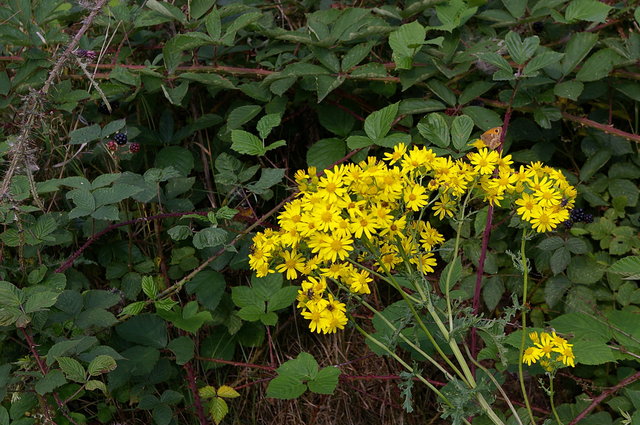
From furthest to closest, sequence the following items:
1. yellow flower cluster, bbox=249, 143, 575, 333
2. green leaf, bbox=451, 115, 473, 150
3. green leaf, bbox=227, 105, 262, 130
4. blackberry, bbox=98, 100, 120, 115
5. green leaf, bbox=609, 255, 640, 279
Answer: blackberry, bbox=98, 100, 120, 115 → green leaf, bbox=227, 105, 262, 130 → green leaf, bbox=451, 115, 473, 150 → green leaf, bbox=609, 255, 640, 279 → yellow flower cluster, bbox=249, 143, 575, 333

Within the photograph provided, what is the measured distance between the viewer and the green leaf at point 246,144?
6.17 feet

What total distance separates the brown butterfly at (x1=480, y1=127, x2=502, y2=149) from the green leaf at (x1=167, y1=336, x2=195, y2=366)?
90cm

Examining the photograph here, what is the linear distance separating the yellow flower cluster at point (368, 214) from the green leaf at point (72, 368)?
47cm

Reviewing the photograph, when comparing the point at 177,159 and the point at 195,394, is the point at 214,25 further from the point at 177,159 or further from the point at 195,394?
the point at 195,394

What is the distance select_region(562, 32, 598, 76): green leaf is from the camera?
2.04m

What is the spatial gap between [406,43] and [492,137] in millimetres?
369

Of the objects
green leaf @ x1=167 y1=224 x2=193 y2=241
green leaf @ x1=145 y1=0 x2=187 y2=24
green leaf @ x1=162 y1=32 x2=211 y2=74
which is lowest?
green leaf @ x1=167 y1=224 x2=193 y2=241

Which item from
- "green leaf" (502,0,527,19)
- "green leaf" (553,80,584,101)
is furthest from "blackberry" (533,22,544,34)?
"green leaf" (553,80,584,101)

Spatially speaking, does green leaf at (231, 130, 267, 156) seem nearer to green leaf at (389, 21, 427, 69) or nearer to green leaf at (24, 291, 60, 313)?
green leaf at (389, 21, 427, 69)

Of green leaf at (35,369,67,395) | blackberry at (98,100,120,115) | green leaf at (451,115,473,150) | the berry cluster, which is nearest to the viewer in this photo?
green leaf at (35,369,67,395)

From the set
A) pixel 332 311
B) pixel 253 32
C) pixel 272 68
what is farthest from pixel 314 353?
pixel 253 32

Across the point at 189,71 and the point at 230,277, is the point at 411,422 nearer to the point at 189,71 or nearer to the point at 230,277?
the point at 230,277

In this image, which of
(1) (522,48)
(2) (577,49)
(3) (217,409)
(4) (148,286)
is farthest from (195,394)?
(2) (577,49)

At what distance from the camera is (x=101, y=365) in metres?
1.59
